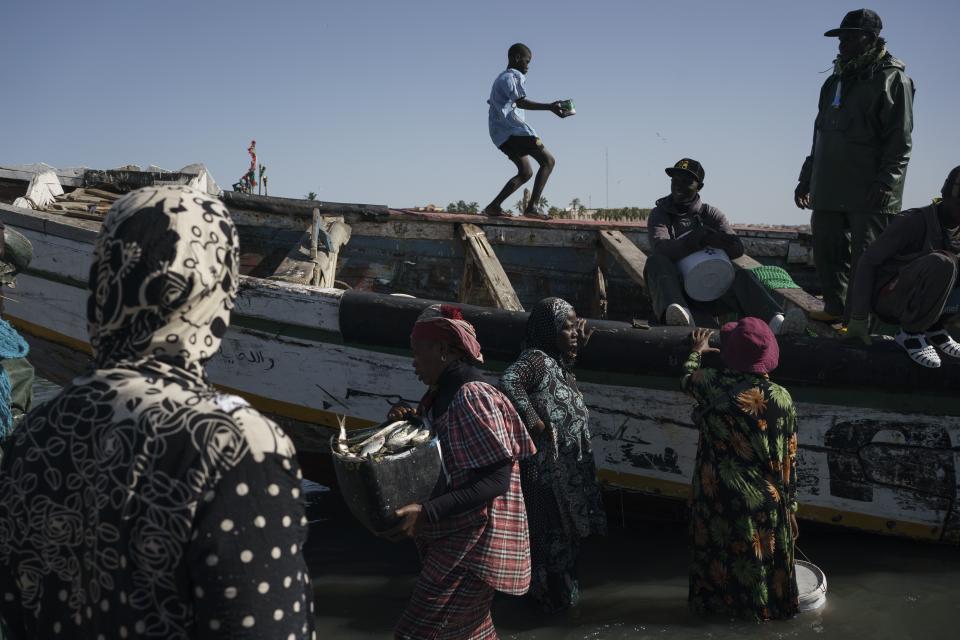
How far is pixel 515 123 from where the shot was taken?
7395 millimetres

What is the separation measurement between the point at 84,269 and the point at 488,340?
Result: 2.98 metres

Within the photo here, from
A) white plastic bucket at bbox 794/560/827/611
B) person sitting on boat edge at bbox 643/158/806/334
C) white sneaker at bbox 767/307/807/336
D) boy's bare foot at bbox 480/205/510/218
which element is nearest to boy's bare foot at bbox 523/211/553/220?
boy's bare foot at bbox 480/205/510/218

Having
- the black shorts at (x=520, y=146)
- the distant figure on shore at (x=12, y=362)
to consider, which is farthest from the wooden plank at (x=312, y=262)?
the black shorts at (x=520, y=146)

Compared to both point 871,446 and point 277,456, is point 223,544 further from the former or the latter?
point 871,446

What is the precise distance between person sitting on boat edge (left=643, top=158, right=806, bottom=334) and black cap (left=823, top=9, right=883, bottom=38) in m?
1.12

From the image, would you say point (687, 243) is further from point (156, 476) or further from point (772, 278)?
point (156, 476)

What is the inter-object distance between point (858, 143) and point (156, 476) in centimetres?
470

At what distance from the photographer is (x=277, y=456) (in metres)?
1.35

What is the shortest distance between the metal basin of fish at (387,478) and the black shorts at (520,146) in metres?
5.02

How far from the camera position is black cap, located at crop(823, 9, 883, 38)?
479 centimetres

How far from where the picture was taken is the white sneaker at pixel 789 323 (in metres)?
4.68

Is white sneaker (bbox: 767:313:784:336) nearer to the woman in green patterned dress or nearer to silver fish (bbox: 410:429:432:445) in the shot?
the woman in green patterned dress

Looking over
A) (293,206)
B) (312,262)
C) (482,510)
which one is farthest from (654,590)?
(293,206)

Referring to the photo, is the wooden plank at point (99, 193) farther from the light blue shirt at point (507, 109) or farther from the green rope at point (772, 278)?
the green rope at point (772, 278)
